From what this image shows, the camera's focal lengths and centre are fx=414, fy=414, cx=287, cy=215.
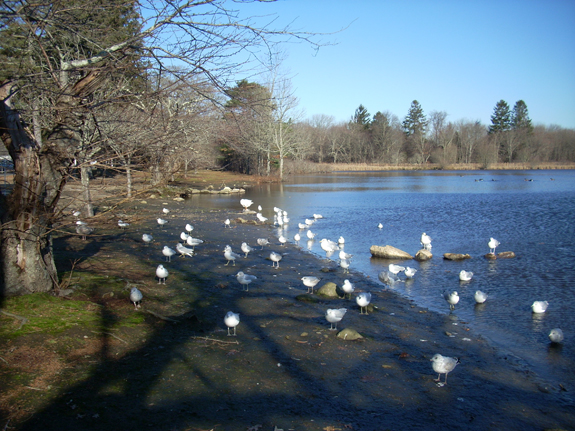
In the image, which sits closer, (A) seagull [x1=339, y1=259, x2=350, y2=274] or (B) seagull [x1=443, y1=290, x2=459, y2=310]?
(B) seagull [x1=443, y1=290, x2=459, y2=310]

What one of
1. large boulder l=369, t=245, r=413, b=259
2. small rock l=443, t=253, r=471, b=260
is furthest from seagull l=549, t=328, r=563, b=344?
large boulder l=369, t=245, r=413, b=259

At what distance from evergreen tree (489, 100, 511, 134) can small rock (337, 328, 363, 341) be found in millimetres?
97188

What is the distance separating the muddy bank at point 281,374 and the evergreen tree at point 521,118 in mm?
94579

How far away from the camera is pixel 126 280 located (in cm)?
824

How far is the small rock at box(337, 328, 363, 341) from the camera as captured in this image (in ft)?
22.9

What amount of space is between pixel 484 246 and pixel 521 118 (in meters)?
87.0

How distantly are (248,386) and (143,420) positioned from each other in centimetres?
136

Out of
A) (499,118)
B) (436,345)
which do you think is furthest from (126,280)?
(499,118)

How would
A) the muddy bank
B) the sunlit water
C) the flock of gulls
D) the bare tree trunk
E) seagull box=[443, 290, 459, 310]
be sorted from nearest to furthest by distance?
the muddy bank
the bare tree trunk
the flock of gulls
the sunlit water
seagull box=[443, 290, 459, 310]

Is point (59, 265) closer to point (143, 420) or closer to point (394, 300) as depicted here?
point (143, 420)

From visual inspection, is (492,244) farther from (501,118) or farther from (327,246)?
(501,118)

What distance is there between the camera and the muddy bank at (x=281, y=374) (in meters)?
4.43

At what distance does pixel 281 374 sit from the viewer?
5547mm

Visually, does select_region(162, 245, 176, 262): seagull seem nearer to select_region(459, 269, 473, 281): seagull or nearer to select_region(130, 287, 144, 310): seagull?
select_region(130, 287, 144, 310): seagull
